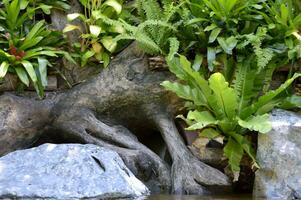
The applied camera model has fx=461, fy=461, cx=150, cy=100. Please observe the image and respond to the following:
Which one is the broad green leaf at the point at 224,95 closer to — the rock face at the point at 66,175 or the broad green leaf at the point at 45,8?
the rock face at the point at 66,175

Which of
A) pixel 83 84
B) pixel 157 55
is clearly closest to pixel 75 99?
pixel 83 84

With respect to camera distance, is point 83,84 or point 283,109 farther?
point 83,84

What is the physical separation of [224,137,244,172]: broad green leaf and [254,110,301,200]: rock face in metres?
0.20

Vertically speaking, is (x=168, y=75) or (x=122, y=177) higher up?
(x=168, y=75)

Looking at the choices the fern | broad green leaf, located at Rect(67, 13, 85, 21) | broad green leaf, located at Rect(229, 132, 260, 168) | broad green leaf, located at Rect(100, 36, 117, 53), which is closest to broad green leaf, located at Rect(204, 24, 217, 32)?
the fern

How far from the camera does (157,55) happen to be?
566cm

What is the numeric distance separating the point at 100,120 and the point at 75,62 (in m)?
0.80

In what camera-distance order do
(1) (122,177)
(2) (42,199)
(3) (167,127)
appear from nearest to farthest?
(2) (42,199), (1) (122,177), (3) (167,127)

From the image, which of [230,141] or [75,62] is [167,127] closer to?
[230,141]

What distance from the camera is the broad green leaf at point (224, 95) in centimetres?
462

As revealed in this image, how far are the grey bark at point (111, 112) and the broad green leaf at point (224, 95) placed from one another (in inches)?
31.2

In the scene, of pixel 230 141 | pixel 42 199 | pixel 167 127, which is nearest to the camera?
pixel 42 199

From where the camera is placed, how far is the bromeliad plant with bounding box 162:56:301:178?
4.69 metres

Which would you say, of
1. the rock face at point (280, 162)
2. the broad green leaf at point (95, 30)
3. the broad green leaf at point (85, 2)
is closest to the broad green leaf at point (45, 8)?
the broad green leaf at point (85, 2)
